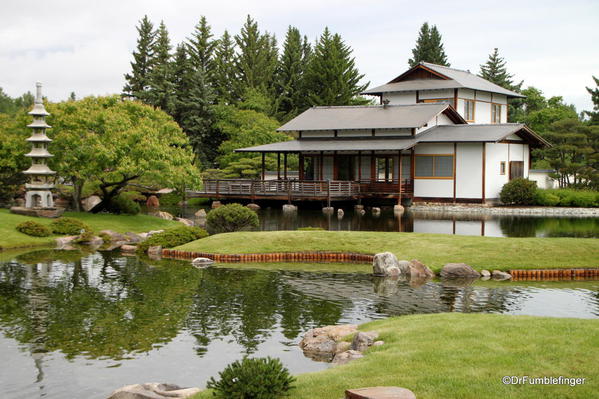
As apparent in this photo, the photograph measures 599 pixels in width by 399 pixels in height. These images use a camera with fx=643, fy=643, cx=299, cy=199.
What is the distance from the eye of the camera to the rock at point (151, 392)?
9305mm

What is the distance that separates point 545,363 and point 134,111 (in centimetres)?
3080

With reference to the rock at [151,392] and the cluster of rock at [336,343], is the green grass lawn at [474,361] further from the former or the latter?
the rock at [151,392]

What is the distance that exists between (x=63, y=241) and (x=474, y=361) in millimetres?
22609

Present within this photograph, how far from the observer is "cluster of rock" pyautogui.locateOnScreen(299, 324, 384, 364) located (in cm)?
1130

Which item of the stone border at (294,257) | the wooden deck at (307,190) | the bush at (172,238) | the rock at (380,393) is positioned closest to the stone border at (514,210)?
the wooden deck at (307,190)

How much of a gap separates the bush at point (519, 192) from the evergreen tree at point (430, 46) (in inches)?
1537

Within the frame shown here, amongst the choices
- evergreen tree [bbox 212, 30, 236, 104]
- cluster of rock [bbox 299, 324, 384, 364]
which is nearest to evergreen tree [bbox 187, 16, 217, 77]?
evergreen tree [bbox 212, 30, 236, 104]

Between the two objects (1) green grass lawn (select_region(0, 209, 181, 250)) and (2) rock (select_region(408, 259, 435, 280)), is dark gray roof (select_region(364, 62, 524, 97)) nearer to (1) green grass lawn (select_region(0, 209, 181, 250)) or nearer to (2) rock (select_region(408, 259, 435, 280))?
(1) green grass lawn (select_region(0, 209, 181, 250))

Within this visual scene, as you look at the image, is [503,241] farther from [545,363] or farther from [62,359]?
[62,359]

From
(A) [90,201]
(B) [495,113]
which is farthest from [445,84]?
(A) [90,201]

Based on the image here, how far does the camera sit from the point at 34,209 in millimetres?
30750

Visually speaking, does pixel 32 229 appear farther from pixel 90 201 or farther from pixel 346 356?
pixel 346 356

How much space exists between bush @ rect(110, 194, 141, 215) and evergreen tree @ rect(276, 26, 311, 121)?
41.0 meters

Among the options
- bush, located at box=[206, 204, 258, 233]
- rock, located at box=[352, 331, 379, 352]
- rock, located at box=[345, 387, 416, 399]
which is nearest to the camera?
rock, located at box=[345, 387, 416, 399]
